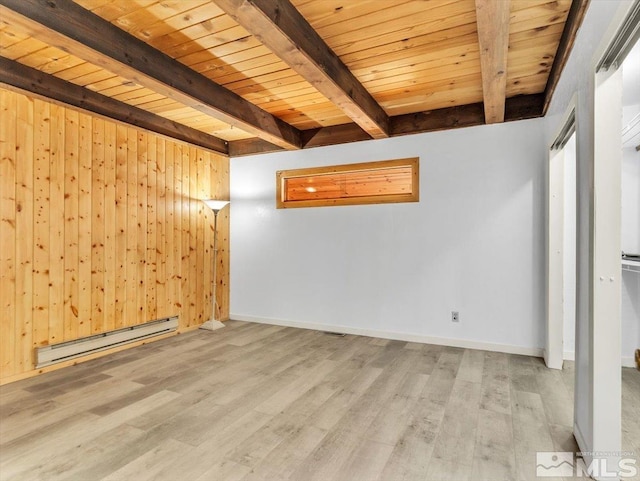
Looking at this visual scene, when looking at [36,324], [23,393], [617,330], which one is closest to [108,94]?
[36,324]

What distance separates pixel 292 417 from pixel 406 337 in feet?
6.45

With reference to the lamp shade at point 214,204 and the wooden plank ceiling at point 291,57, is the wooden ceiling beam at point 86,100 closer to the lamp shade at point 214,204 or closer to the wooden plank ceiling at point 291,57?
the wooden plank ceiling at point 291,57

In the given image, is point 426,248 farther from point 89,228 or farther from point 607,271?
point 89,228

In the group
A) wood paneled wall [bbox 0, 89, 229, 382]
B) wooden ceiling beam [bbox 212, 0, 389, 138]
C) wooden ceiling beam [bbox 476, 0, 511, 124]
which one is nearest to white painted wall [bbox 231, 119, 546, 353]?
wooden ceiling beam [bbox 476, 0, 511, 124]

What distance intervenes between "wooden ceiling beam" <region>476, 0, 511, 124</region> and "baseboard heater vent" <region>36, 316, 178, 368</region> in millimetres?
3860

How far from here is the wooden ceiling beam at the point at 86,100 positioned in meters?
2.55

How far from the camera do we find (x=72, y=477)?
1.65 meters

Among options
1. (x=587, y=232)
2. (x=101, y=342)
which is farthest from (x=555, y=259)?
(x=101, y=342)

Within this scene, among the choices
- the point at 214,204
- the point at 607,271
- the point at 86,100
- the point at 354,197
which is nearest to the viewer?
the point at 607,271

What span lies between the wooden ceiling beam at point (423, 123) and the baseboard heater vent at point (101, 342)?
2.41 meters

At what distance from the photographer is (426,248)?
3752mm

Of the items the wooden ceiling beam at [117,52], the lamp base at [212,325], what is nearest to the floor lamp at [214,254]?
the lamp base at [212,325]

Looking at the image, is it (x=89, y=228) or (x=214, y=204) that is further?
(x=214, y=204)

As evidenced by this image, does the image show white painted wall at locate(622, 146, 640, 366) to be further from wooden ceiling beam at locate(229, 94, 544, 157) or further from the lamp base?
the lamp base
